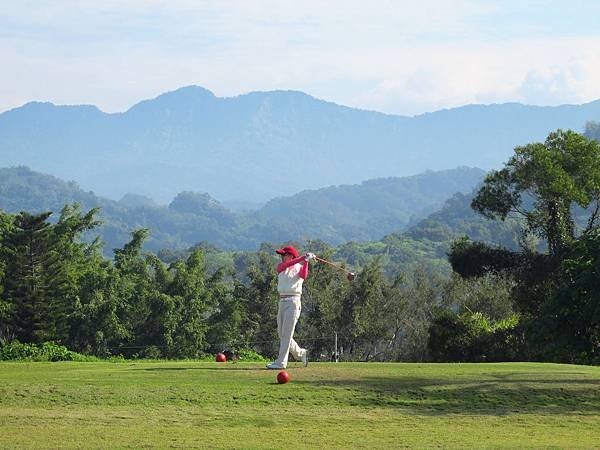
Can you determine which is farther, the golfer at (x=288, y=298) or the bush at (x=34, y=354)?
the bush at (x=34, y=354)

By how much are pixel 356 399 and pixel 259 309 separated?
207 feet

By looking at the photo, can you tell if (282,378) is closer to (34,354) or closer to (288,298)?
(288,298)

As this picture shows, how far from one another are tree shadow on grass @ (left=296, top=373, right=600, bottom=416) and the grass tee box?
0.02 meters

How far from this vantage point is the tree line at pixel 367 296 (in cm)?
4181

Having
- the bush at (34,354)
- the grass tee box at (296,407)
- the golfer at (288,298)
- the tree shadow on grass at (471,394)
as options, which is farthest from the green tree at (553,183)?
the golfer at (288,298)

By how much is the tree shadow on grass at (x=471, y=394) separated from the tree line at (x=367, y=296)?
209 cm

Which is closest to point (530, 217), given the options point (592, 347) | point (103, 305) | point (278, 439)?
point (592, 347)

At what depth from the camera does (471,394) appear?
1955cm

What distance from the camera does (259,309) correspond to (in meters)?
81.5

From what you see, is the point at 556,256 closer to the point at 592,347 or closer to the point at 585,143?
the point at 585,143

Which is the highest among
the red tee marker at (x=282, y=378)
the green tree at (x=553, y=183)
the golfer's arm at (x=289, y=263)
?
the green tree at (x=553, y=183)

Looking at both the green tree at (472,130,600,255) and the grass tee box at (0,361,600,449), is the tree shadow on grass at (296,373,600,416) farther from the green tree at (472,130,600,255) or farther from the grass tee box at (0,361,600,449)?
the green tree at (472,130,600,255)

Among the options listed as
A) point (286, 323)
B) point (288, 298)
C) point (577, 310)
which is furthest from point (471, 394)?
point (288, 298)

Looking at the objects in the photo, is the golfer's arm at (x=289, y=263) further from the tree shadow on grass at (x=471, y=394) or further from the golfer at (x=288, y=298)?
the tree shadow on grass at (x=471, y=394)
